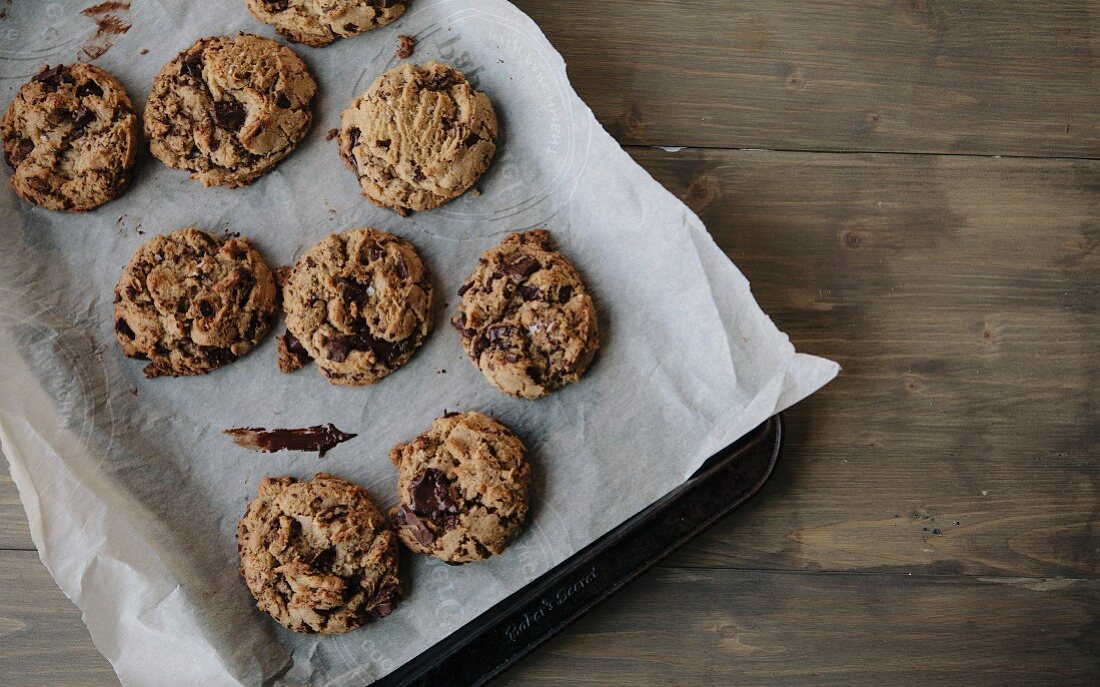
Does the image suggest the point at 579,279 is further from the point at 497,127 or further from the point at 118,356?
the point at 118,356

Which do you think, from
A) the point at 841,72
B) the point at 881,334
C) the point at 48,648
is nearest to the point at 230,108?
the point at 48,648

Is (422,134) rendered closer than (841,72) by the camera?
Yes

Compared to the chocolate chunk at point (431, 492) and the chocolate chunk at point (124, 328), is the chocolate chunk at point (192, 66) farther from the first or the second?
the chocolate chunk at point (431, 492)

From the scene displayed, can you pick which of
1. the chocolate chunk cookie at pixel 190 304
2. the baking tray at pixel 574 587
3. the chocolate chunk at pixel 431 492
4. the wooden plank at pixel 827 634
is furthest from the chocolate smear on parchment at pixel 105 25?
the wooden plank at pixel 827 634

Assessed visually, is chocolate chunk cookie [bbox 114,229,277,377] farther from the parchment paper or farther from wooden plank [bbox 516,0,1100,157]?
wooden plank [bbox 516,0,1100,157]

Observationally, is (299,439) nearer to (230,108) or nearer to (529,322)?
(529,322)

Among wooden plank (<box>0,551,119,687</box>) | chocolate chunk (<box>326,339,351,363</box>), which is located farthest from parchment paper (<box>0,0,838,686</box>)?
wooden plank (<box>0,551,119,687</box>)

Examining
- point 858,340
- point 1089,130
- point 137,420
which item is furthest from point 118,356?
point 1089,130
